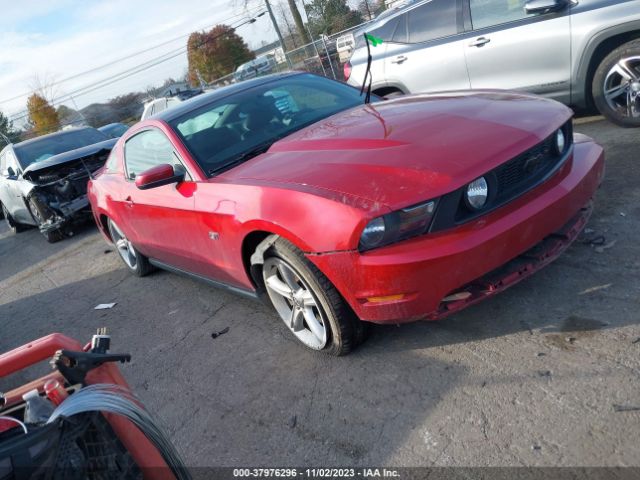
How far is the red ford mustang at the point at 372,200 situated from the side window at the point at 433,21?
259 centimetres

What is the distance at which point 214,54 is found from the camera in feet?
142

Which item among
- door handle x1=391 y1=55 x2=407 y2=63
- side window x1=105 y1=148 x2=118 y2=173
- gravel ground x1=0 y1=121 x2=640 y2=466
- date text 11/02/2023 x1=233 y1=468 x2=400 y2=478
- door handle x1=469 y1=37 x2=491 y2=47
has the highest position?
side window x1=105 y1=148 x2=118 y2=173

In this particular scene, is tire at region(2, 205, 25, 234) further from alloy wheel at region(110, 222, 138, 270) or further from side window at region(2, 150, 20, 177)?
alloy wheel at region(110, 222, 138, 270)

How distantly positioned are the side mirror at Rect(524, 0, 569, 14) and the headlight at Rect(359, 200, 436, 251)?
12.2 feet

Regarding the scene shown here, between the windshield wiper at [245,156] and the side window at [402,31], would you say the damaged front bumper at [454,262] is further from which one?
the side window at [402,31]

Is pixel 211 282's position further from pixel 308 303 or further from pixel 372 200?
pixel 372 200

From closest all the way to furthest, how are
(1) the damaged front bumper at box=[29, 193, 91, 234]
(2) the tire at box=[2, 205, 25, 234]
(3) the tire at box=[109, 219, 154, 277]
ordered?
(3) the tire at box=[109, 219, 154, 277], (1) the damaged front bumper at box=[29, 193, 91, 234], (2) the tire at box=[2, 205, 25, 234]

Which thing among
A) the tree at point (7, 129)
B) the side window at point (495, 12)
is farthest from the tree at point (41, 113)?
the side window at point (495, 12)

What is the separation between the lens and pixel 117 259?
683cm

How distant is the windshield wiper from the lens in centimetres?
360

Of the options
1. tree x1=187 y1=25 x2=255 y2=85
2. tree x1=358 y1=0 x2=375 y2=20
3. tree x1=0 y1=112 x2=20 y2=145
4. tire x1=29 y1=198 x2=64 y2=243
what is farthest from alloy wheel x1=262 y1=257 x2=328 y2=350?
tree x1=0 y1=112 x2=20 y2=145

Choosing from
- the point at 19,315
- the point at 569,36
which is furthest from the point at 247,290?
the point at 569,36

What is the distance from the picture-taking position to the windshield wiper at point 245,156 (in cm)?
360

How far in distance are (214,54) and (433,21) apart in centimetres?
4043
